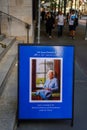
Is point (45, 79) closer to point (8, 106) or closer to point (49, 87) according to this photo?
point (49, 87)

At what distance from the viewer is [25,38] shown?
792 inches

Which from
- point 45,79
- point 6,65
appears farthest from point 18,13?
point 45,79

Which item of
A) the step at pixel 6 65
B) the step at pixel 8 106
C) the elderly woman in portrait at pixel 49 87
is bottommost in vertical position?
the step at pixel 8 106

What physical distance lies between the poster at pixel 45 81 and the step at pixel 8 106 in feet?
0.80

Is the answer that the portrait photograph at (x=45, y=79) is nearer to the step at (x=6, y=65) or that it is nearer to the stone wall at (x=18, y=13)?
the step at (x=6, y=65)

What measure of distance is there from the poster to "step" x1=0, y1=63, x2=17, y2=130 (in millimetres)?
244

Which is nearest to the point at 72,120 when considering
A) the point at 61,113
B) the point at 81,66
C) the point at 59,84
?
the point at 61,113

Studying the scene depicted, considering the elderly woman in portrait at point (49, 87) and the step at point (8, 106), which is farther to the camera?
the elderly woman in portrait at point (49, 87)

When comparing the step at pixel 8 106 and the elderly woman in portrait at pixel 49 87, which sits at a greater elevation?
the elderly woman in portrait at pixel 49 87

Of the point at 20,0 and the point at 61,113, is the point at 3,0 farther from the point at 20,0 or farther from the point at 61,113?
the point at 61,113

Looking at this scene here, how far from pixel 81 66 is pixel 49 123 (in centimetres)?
706

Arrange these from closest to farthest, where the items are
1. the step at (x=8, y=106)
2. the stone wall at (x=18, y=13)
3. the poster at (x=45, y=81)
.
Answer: the step at (x=8, y=106), the poster at (x=45, y=81), the stone wall at (x=18, y=13)

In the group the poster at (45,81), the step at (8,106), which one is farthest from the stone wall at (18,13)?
the poster at (45,81)

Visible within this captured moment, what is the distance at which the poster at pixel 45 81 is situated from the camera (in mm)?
6754
